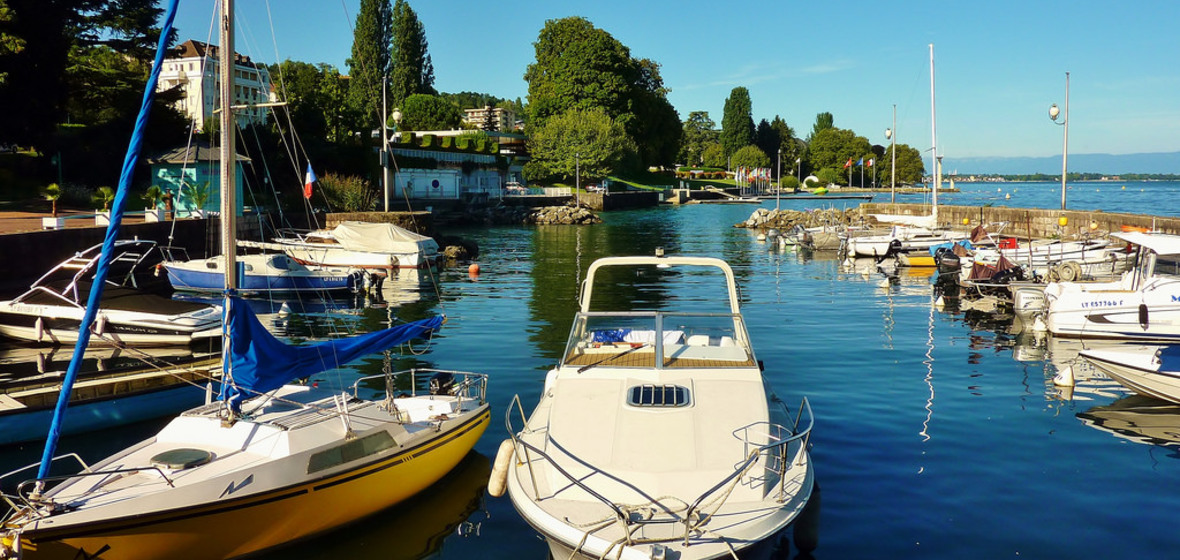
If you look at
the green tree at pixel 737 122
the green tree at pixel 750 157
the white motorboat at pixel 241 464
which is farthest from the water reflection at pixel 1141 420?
the green tree at pixel 737 122

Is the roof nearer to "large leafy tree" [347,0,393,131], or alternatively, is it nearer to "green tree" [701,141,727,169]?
"large leafy tree" [347,0,393,131]

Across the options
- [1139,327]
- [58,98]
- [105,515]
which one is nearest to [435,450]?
[105,515]

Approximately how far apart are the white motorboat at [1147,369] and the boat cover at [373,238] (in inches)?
1246

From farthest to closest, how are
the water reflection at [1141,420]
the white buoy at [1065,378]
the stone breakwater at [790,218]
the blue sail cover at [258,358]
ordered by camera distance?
the stone breakwater at [790,218] < the white buoy at [1065,378] < the water reflection at [1141,420] < the blue sail cover at [258,358]

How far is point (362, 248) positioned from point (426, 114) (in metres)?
79.4

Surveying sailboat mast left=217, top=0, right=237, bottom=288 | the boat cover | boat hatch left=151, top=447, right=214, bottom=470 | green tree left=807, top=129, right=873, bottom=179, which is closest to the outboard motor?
sailboat mast left=217, top=0, right=237, bottom=288

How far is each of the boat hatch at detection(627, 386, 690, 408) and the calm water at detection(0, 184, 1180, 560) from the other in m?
2.26

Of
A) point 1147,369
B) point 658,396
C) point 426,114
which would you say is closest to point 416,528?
point 658,396

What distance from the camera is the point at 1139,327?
73.3 feet

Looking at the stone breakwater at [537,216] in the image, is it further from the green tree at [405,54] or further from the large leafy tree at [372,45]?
the green tree at [405,54]

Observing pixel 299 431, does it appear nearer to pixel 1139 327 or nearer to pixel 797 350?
pixel 797 350

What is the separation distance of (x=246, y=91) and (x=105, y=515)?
11503cm

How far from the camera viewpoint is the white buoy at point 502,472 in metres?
9.79

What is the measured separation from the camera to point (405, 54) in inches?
4695
